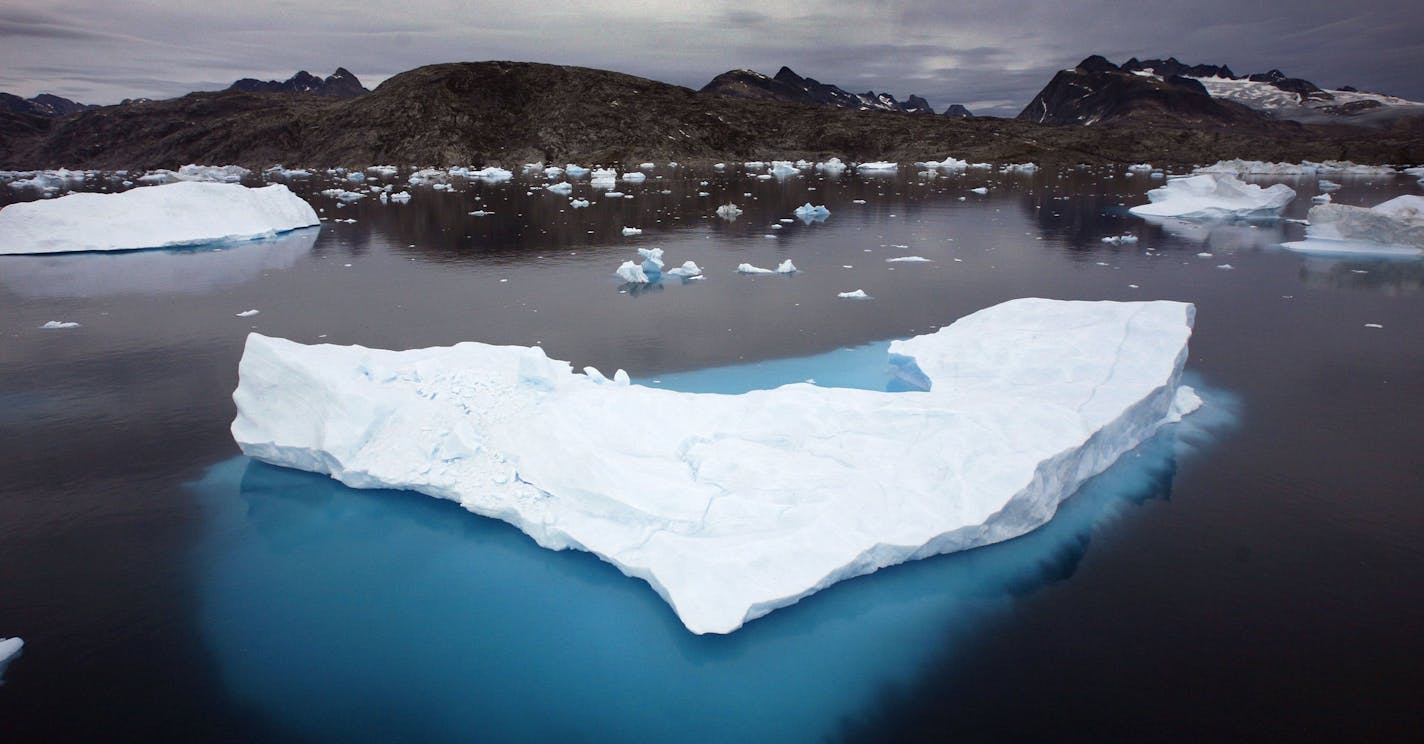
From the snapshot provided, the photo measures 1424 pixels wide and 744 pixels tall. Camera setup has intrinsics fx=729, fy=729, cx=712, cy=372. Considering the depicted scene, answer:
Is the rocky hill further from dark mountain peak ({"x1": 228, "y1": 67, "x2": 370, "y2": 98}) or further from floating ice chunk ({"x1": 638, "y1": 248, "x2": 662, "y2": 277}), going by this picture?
dark mountain peak ({"x1": 228, "y1": 67, "x2": 370, "y2": 98})

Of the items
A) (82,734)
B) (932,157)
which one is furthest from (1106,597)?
(932,157)

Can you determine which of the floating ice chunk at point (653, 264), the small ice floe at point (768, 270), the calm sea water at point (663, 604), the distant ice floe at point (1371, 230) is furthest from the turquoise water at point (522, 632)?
the distant ice floe at point (1371, 230)

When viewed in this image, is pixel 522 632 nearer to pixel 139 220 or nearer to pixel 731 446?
pixel 731 446

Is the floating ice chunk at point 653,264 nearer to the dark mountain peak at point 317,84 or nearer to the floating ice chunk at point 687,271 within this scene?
the floating ice chunk at point 687,271

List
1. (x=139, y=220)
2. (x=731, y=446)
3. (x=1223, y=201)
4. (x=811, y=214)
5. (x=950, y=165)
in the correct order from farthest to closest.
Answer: (x=950, y=165), (x=811, y=214), (x=1223, y=201), (x=139, y=220), (x=731, y=446)

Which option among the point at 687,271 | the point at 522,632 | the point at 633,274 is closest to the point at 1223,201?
the point at 687,271

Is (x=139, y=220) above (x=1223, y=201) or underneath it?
above

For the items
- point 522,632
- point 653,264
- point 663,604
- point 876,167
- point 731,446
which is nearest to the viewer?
point 522,632
